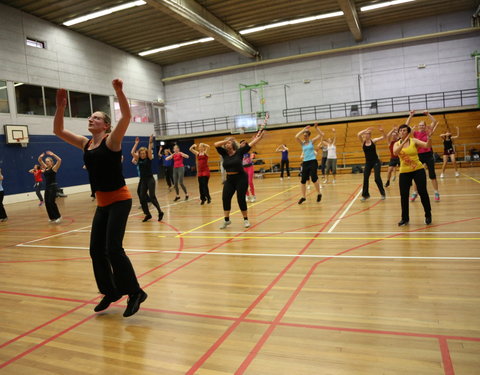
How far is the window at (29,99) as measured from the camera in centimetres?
1916

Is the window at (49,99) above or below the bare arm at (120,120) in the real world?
above

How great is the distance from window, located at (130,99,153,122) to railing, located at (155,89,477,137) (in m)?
1.22

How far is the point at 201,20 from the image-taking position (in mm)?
18625

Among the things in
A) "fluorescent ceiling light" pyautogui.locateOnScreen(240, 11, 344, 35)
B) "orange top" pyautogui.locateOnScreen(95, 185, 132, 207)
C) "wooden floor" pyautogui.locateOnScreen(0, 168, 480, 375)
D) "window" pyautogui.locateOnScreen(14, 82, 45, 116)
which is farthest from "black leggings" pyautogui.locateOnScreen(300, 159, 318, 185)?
"window" pyautogui.locateOnScreen(14, 82, 45, 116)

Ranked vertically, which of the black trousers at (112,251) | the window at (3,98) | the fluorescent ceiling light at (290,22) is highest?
the fluorescent ceiling light at (290,22)

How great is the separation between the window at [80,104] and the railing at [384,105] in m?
13.2

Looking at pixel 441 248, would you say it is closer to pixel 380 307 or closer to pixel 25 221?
pixel 380 307

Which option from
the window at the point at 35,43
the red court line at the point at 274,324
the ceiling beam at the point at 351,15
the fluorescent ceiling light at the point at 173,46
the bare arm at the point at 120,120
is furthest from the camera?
the fluorescent ceiling light at the point at 173,46

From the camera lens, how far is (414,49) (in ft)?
78.1

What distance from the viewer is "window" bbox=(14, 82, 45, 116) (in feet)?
62.8

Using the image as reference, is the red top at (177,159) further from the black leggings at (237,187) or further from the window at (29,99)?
the window at (29,99)

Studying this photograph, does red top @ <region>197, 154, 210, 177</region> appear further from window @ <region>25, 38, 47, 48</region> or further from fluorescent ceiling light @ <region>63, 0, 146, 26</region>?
window @ <region>25, 38, 47, 48</region>

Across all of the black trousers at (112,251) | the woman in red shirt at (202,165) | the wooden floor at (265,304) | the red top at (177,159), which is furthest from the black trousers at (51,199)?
the black trousers at (112,251)

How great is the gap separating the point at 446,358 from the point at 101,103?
2504cm
